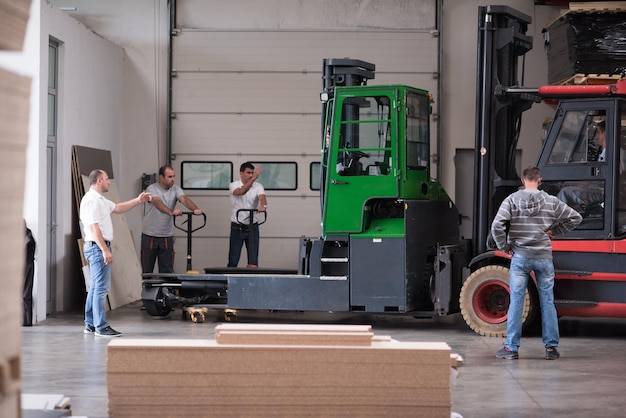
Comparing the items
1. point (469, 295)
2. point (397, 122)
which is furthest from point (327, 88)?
point (469, 295)

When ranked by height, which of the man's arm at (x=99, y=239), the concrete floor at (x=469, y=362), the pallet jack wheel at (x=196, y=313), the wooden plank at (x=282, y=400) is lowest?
the concrete floor at (x=469, y=362)

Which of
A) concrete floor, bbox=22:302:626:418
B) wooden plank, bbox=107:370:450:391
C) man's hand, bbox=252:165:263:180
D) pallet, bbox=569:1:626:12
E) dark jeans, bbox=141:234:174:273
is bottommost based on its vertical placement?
concrete floor, bbox=22:302:626:418

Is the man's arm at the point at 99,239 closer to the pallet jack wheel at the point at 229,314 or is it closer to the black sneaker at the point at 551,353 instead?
the pallet jack wheel at the point at 229,314

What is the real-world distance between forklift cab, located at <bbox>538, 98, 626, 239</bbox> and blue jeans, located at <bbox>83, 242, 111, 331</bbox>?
189 inches

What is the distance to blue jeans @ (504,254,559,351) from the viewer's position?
29.0 feet

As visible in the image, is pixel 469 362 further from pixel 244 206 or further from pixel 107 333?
pixel 244 206

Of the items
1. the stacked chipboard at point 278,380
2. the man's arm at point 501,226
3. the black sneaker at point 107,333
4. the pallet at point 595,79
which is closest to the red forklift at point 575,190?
the man's arm at point 501,226

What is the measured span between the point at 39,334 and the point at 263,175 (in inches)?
226

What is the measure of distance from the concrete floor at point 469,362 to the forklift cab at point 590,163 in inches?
53.8

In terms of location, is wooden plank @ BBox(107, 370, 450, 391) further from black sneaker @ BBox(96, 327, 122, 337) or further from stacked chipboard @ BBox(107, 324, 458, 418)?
black sneaker @ BBox(96, 327, 122, 337)

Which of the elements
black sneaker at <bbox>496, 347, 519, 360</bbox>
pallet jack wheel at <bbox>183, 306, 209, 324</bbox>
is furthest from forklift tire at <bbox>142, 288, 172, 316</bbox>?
black sneaker at <bbox>496, 347, 519, 360</bbox>

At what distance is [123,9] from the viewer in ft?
51.2

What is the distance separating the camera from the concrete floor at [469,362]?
22.7 ft

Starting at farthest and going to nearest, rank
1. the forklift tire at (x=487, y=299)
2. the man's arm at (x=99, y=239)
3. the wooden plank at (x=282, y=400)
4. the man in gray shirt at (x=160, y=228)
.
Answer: the man in gray shirt at (x=160, y=228) → the forklift tire at (x=487, y=299) → the man's arm at (x=99, y=239) → the wooden plank at (x=282, y=400)
